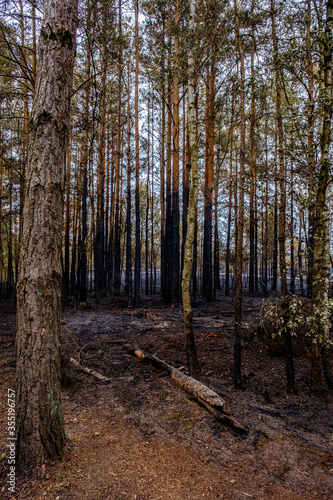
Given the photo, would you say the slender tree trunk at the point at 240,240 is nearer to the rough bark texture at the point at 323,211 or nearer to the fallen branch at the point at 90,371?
the rough bark texture at the point at 323,211

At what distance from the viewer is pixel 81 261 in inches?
441

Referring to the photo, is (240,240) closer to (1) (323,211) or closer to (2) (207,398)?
(1) (323,211)

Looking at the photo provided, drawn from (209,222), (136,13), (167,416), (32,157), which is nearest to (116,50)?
(136,13)

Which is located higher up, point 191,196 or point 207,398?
point 191,196

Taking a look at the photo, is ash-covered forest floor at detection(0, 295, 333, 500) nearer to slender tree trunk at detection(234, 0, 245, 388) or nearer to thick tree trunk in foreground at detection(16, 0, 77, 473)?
thick tree trunk in foreground at detection(16, 0, 77, 473)

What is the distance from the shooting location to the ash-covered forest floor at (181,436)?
→ 2352mm

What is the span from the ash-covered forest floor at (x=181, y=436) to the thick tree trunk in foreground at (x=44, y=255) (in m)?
0.36

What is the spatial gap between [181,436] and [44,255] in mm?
2746

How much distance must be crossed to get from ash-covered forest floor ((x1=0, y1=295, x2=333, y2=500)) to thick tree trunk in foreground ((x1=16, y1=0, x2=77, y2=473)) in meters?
0.36

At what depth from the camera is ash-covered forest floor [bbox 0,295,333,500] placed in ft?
7.72

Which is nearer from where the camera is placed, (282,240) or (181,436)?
(181,436)

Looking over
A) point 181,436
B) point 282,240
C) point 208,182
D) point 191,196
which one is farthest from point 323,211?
point 208,182

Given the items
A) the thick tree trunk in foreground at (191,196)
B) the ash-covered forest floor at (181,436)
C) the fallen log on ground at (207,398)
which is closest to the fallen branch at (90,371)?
the ash-covered forest floor at (181,436)

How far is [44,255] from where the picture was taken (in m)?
2.21
